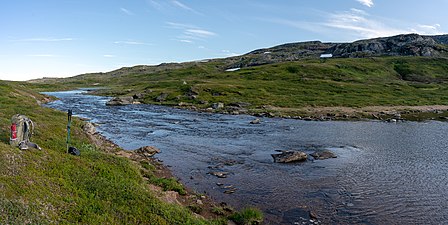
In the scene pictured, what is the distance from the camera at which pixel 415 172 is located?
3316 cm

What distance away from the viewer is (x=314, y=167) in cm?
3444

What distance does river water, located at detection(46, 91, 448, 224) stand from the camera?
23.9m

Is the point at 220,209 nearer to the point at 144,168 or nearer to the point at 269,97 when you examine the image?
the point at 144,168

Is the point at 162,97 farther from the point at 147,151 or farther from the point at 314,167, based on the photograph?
the point at 314,167

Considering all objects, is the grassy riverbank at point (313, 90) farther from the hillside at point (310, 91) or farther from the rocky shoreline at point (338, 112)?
the rocky shoreline at point (338, 112)

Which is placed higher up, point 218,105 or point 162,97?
point 162,97

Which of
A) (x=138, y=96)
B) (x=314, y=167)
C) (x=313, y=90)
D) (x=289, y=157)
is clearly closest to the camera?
(x=314, y=167)

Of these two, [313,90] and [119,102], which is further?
[313,90]

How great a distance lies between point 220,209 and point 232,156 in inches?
637

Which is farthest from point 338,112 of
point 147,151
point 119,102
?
point 119,102

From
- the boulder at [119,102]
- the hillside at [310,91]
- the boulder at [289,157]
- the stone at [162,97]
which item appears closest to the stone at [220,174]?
the boulder at [289,157]

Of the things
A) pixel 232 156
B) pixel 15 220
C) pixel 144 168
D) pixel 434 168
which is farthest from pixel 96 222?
pixel 434 168

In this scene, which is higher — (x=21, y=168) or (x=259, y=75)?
(x=259, y=75)

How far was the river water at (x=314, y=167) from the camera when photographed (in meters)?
23.9
